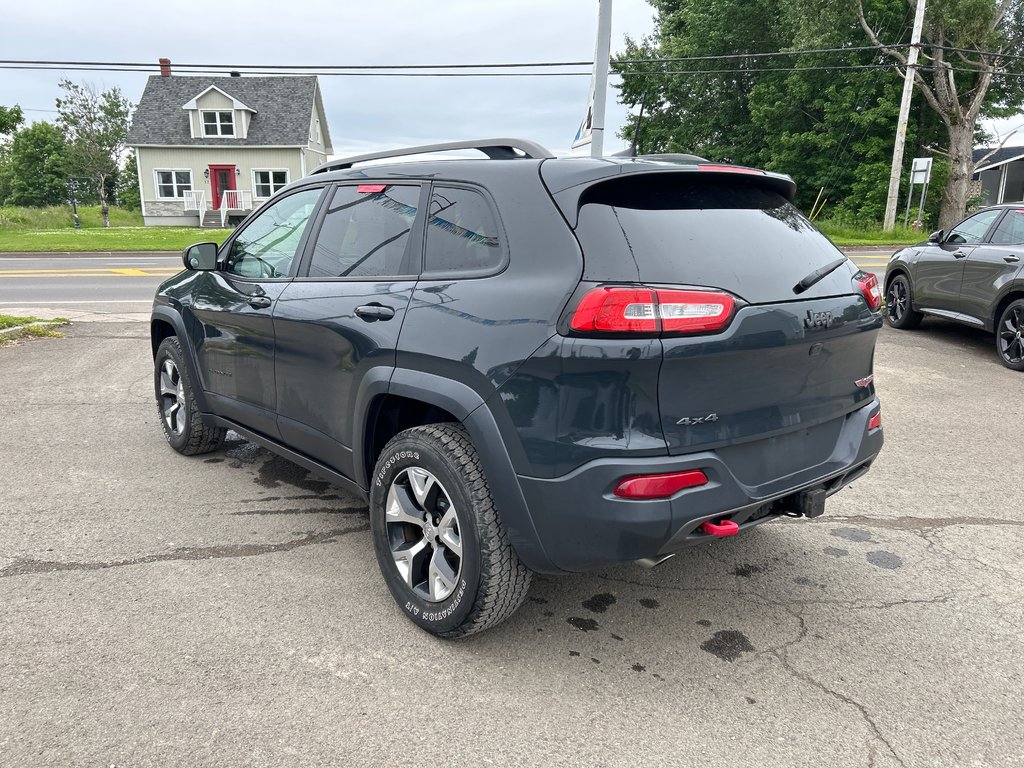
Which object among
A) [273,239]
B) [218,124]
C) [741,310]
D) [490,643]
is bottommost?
[490,643]

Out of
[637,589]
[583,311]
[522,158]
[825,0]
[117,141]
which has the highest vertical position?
[825,0]

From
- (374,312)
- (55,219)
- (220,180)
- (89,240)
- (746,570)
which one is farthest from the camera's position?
(55,219)

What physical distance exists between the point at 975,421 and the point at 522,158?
4889 millimetres

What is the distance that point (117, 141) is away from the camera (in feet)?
166

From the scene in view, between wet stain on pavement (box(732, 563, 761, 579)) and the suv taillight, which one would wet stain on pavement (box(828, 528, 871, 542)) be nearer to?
wet stain on pavement (box(732, 563, 761, 579))

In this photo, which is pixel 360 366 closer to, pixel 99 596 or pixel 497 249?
pixel 497 249

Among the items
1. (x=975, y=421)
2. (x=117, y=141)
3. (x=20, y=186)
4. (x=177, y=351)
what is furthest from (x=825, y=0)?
(x=20, y=186)

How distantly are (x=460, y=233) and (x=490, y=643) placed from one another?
5.21 feet

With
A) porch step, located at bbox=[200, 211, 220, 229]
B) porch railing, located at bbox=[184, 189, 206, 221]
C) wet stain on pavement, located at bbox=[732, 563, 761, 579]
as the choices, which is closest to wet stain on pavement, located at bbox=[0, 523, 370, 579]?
wet stain on pavement, located at bbox=[732, 563, 761, 579]

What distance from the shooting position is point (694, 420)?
100 inches

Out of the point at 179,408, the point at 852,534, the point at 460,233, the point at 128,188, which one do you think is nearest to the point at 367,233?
the point at 460,233

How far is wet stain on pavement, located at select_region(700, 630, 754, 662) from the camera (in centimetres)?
296

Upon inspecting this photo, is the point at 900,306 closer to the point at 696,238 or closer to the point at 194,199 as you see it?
the point at 696,238

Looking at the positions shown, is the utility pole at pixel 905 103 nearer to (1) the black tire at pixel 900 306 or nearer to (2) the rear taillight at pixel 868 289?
(1) the black tire at pixel 900 306
